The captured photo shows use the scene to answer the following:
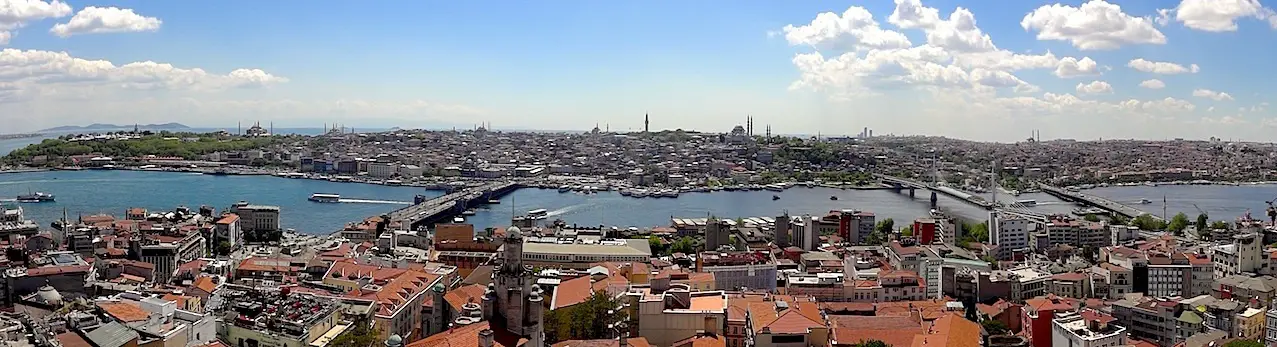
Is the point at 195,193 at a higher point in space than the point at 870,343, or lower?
lower

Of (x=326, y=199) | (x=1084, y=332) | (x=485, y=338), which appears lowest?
(x=326, y=199)

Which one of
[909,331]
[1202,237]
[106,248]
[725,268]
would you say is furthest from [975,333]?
[1202,237]

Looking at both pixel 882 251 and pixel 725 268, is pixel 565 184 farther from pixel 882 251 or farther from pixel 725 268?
pixel 725 268

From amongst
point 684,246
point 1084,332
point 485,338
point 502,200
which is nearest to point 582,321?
point 485,338

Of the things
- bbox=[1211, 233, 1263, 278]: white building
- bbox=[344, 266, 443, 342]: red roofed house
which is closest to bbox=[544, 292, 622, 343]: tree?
bbox=[344, 266, 443, 342]: red roofed house

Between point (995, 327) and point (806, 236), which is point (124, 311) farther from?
point (806, 236)

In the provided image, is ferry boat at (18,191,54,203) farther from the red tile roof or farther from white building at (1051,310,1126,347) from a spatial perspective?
white building at (1051,310,1126,347)

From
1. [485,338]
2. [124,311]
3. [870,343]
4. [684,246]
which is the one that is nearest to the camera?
[485,338]
